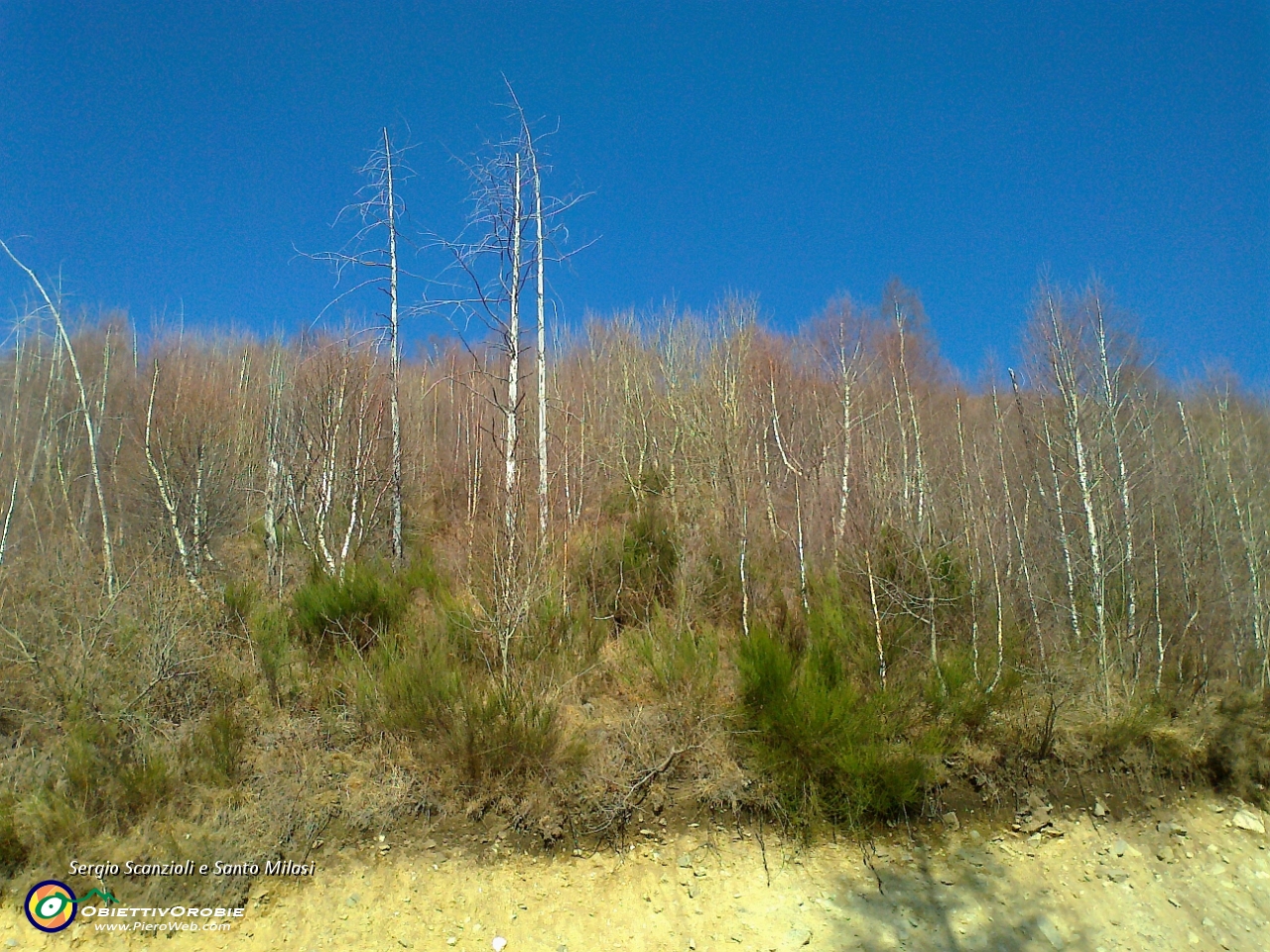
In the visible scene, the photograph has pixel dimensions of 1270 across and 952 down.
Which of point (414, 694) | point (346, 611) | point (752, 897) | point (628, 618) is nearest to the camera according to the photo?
point (752, 897)

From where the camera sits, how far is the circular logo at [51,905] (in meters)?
4.21

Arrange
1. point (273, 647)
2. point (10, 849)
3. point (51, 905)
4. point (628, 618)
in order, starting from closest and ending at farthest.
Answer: point (51, 905), point (10, 849), point (273, 647), point (628, 618)

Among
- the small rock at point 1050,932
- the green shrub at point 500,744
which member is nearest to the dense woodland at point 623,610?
the green shrub at point 500,744

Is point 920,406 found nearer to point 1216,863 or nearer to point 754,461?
point 754,461

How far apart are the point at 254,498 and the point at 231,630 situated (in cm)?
471

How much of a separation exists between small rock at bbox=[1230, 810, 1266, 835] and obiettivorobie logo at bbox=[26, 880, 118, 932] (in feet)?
28.4

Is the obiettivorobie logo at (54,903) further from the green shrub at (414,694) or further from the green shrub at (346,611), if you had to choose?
the green shrub at (346,611)

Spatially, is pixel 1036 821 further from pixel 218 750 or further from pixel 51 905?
pixel 51 905

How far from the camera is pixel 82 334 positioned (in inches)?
565

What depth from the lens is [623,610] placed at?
7742 mm

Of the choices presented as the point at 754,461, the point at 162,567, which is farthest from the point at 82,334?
the point at 754,461

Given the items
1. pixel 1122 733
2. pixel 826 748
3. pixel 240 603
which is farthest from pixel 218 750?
pixel 1122 733

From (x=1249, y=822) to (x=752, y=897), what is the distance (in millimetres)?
4655

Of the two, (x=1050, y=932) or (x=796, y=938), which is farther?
(x=1050, y=932)
